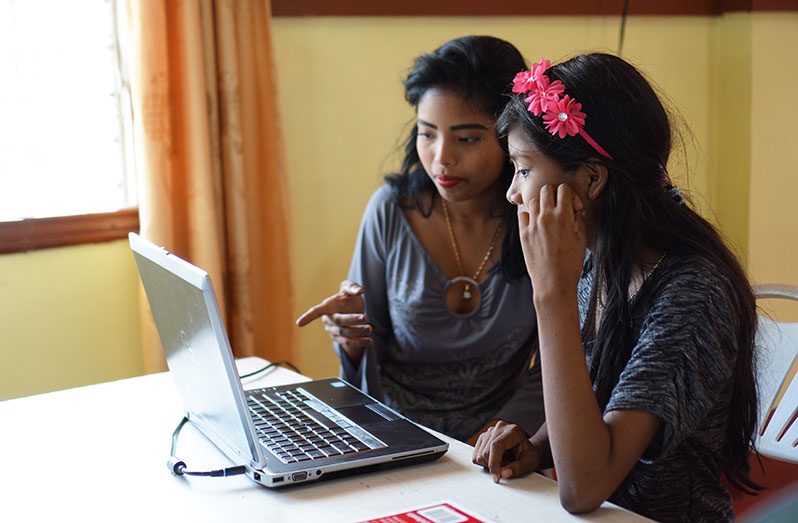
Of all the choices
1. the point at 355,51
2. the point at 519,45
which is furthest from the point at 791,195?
the point at 355,51

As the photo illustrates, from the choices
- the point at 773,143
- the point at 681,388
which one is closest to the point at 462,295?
the point at 681,388

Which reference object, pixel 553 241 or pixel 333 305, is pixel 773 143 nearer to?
pixel 333 305

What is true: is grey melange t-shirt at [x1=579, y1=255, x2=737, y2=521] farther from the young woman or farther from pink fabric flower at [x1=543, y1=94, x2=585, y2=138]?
the young woman

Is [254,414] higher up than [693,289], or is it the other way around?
[693,289]

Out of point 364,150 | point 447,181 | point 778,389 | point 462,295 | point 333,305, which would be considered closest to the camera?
point 778,389

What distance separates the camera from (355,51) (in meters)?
2.72

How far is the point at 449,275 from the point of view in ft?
6.40

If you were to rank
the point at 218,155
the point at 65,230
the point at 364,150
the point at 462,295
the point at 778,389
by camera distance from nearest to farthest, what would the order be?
1. the point at 778,389
2. the point at 462,295
3. the point at 65,230
4. the point at 218,155
5. the point at 364,150

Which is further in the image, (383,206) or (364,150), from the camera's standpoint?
(364,150)

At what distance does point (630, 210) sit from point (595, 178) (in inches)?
2.5

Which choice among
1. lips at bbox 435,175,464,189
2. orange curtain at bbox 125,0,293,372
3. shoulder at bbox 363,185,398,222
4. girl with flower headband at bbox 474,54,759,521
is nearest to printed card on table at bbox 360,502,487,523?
girl with flower headband at bbox 474,54,759,521

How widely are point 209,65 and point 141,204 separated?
0.39 metres

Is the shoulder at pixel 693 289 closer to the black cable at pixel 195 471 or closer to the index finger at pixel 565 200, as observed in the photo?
the index finger at pixel 565 200

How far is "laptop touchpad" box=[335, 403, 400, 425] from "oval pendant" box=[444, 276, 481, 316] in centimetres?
54
